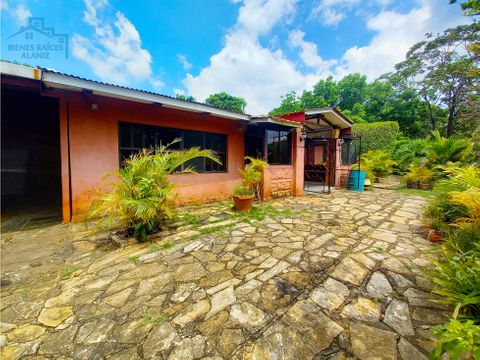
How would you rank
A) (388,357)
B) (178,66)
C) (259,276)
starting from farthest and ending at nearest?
(178,66) < (259,276) < (388,357)

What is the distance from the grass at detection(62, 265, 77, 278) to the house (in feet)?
7.13

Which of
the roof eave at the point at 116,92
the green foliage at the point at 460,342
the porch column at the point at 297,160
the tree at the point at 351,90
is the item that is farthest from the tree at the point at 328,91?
the green foliage at the point at 460,342

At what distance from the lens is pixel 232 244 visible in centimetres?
341

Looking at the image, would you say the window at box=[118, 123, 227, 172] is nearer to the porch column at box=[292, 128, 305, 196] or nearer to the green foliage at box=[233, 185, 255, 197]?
the green foliage at box=[233, 185, 255, 197]

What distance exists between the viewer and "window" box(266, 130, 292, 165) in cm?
738

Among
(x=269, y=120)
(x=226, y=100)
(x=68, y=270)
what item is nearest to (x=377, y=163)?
(x=269, y=120)

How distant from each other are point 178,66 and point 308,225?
596 inches

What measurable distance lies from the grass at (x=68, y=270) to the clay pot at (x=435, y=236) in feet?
18.6

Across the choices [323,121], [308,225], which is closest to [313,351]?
[308,225]

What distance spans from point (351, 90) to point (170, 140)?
68.3ft

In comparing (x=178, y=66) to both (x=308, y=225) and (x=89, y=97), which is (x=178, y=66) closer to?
(x=89, y=97)

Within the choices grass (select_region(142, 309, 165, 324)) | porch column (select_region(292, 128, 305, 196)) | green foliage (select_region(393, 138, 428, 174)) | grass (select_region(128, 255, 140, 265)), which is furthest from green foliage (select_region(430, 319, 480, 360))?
Answer: green foliage (select_region(393, 138, 428, 174))

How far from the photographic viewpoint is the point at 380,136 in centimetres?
1353

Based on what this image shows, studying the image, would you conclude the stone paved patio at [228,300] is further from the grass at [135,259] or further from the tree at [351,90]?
Result: the tree at [351,90]
